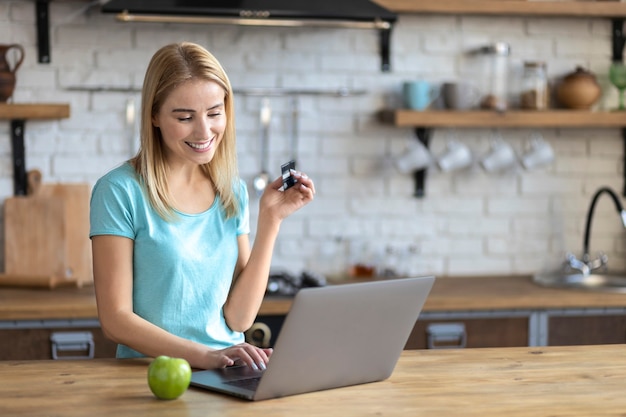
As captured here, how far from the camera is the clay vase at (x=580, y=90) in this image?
4.02 metres

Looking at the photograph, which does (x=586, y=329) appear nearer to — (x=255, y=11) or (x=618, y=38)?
(x=618, y=38)

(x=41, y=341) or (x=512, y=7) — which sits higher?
(x=512, y=7)

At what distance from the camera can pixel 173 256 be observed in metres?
2.16

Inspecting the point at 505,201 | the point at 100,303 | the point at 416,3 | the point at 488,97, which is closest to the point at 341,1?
the point at 416,3

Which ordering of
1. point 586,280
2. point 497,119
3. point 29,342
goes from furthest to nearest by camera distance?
point 586,280 < point 497,119 < point 29,342

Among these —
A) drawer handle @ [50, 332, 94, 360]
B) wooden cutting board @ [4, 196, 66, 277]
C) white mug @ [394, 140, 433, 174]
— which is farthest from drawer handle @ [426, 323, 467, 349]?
wooden cutting board @ [4, 196, 66, 277]

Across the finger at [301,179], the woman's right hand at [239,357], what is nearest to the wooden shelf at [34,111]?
the finger at [301,179]

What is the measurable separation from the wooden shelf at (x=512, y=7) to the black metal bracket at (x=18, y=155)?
4.90 feet

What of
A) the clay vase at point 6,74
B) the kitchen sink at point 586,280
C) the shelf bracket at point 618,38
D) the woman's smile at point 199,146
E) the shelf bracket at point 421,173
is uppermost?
the shelf bracket at point 618,38

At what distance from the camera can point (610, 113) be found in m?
3.98

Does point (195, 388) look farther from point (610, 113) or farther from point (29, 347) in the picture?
point (610, 113)

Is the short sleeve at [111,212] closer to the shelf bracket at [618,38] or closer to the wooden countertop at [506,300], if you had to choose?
the wooden countertop at [506,300]

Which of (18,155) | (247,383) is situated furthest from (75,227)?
(247,383)

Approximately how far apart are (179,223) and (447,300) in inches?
60.7
